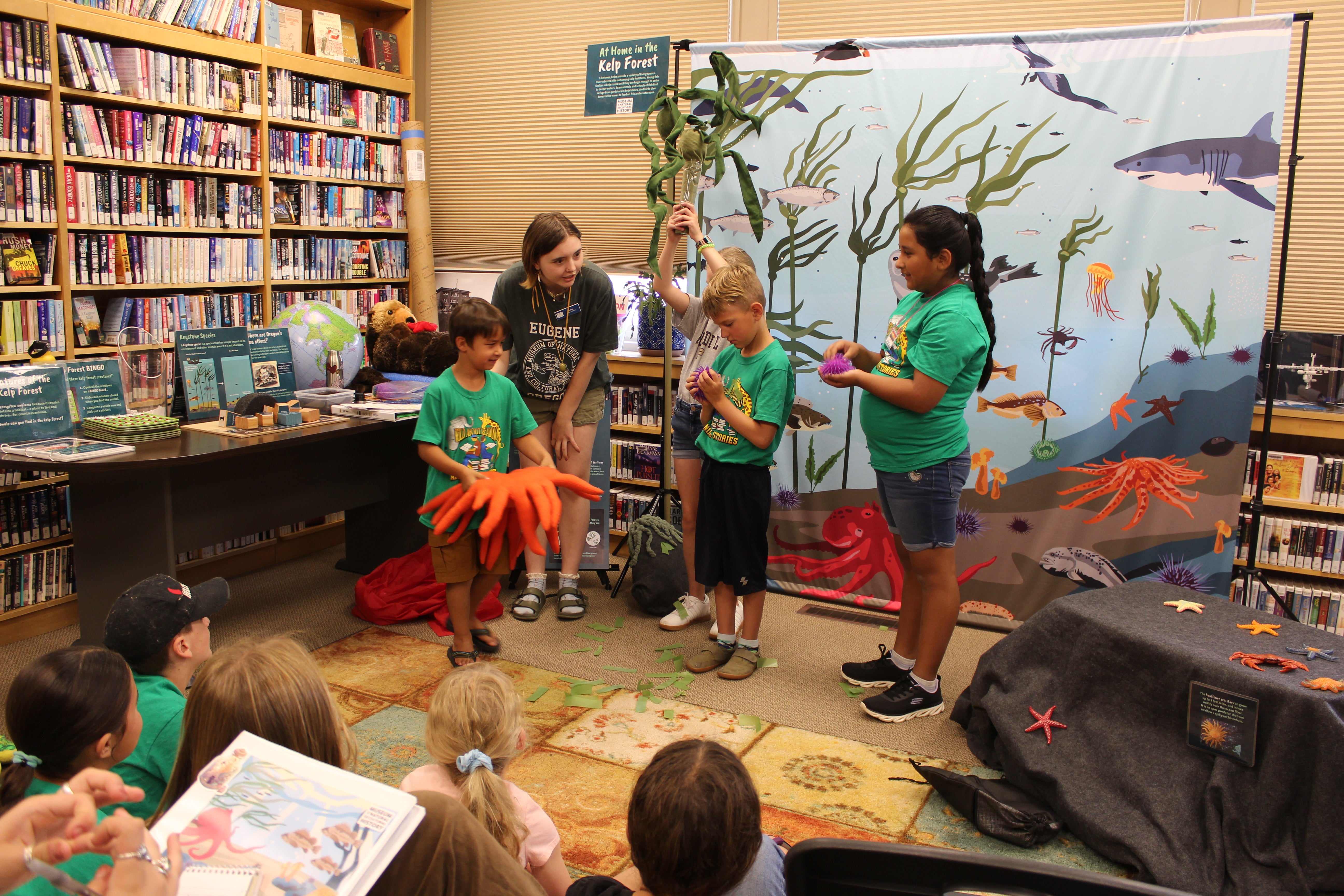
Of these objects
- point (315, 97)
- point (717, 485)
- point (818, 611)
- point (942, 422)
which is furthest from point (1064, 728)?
point (315, 97)

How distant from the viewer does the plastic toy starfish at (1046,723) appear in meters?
2.38

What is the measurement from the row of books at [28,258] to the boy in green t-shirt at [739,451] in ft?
8.39

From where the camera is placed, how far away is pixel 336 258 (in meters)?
4.84

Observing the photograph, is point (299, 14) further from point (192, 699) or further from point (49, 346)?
point (192, 699)

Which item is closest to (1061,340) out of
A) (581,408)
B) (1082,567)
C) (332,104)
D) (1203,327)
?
(1203,327)

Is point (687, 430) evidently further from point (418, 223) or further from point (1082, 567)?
point (418, 223)

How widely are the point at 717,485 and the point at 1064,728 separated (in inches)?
49.4

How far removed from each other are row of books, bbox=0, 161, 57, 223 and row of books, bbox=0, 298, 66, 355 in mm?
310

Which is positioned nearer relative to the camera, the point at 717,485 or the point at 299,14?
the point at 717,485

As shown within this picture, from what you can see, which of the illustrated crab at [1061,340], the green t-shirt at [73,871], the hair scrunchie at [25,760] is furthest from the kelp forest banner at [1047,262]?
the green t-shirt at [73,871]

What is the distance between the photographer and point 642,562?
3754mm

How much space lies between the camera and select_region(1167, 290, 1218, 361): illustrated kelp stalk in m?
3.28

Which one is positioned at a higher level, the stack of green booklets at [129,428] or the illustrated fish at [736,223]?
the illustrated fish at [736,223]

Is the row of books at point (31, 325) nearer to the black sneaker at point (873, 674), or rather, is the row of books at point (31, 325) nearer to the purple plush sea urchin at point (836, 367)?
the purple plush sea urchin at point (836, 367)
